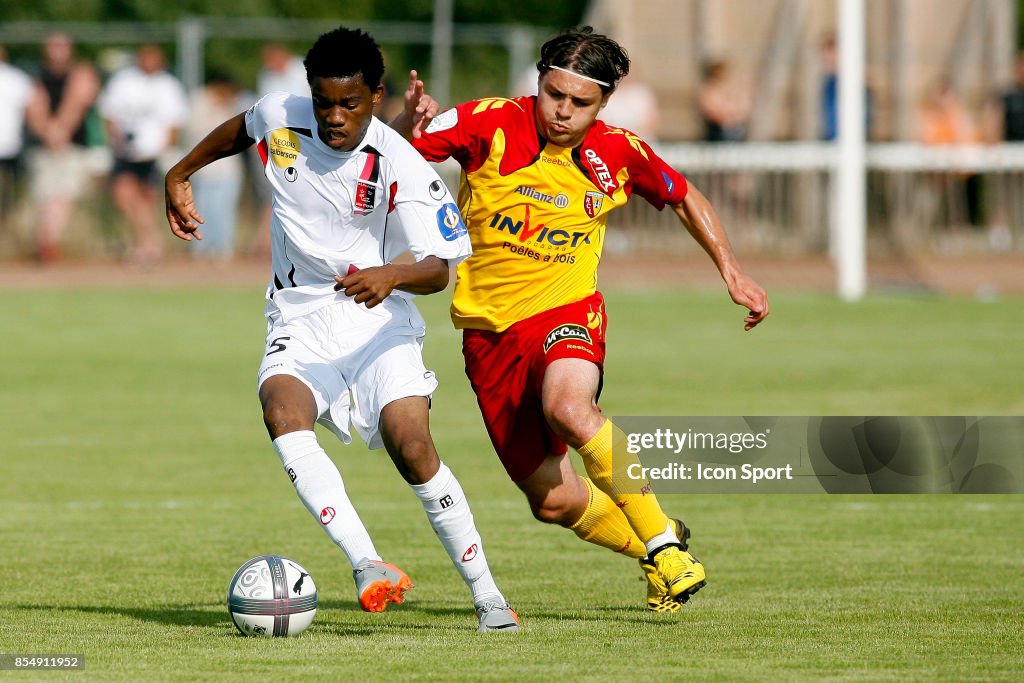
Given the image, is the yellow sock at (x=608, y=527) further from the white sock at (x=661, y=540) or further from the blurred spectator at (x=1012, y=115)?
the blurred spectator at (x=1012, y=115)

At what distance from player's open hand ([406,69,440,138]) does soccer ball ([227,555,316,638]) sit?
1.97 metres

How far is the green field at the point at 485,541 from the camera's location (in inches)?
250

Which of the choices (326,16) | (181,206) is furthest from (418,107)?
(326,16)

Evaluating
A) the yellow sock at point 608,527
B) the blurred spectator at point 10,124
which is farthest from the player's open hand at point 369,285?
the blurred spectator at point 10,124

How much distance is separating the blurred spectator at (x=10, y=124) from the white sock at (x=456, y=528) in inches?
721

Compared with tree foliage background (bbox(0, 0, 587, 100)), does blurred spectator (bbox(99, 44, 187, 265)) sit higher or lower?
lower

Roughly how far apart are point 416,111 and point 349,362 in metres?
1.13

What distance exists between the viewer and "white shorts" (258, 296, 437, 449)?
703 cm

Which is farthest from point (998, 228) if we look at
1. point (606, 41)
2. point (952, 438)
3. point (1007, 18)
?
point (606, 41)

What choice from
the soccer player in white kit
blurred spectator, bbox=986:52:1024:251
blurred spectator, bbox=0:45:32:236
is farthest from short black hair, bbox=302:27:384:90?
blurred spectator, bbox=986:52:1024:251

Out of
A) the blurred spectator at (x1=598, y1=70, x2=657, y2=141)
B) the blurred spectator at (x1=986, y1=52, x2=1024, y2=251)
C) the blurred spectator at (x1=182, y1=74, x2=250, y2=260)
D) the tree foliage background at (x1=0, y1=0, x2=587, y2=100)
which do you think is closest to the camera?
the blurred spectator at (x1=182, y1=74, x2=250, y2=260)

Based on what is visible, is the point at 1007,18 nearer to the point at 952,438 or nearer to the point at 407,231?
the point at 952,438

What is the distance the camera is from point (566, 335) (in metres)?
7.50

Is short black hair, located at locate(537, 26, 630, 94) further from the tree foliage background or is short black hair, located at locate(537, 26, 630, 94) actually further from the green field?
the tree foliage background
